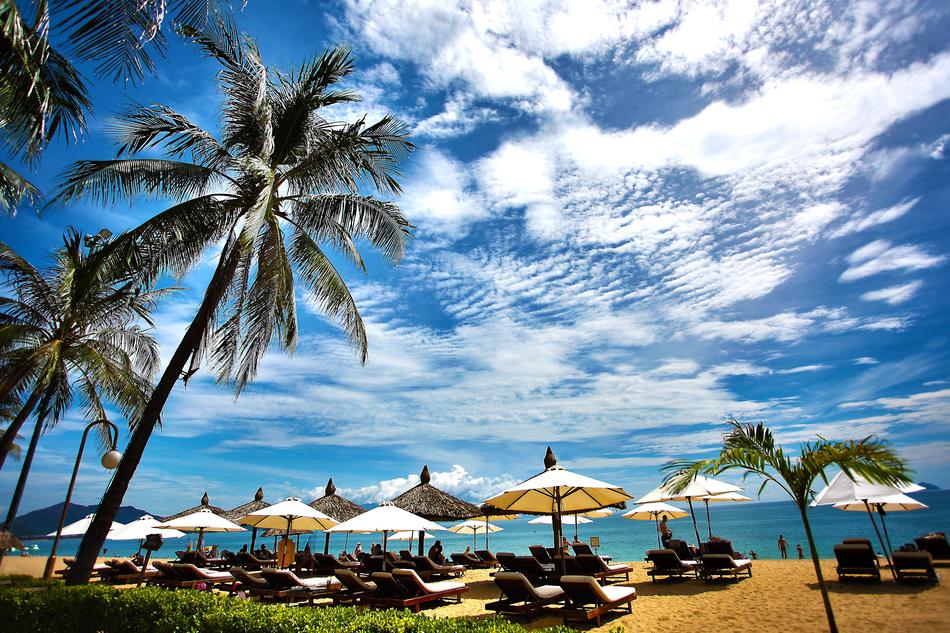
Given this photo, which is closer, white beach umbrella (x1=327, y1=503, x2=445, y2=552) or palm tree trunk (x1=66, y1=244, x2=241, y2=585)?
palm tree trunk (x1=66, y1=244, x2=241, y2=585)

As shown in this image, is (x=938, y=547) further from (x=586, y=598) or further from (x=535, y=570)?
(x=586, y=598)

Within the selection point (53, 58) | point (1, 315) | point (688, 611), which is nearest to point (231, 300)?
point (53, 58)

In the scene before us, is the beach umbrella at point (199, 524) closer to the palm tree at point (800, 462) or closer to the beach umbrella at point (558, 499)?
the beach umbrella at point (558, 499)

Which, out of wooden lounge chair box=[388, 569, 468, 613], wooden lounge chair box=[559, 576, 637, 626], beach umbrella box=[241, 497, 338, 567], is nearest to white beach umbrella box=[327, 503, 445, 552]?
wooden lounge chair box=[388, 569, 468, 613]

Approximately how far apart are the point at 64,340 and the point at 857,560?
17.4 m

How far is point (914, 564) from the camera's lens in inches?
355

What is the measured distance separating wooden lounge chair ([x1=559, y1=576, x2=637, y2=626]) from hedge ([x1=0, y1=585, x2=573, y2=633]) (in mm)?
1598

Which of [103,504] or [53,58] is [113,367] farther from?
[53,58]

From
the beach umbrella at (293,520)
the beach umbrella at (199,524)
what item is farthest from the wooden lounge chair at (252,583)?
the beach umbrella at (199,524)

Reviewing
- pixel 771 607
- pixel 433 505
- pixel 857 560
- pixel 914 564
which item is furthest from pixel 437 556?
pixel 914 564

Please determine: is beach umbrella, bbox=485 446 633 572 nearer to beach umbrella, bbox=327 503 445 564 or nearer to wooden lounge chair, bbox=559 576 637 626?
wooden lounge chair, bbox=559 576 637 626

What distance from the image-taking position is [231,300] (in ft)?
32.2

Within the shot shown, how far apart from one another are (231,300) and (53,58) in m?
4.73

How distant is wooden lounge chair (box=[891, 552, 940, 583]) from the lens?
900cm
